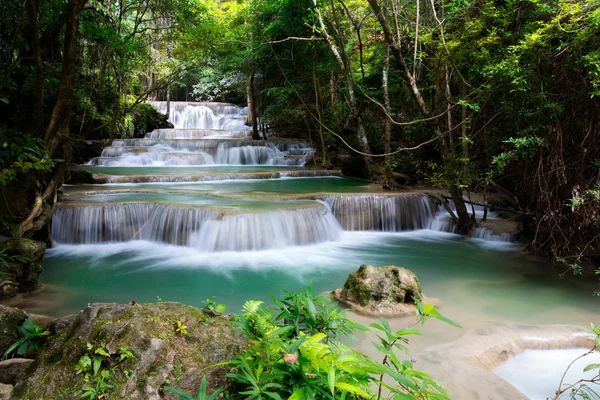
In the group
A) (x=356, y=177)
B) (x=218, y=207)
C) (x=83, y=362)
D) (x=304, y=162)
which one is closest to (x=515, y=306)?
(x=83, y=362)

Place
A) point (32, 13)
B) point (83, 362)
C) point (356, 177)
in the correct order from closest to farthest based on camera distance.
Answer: point (83, 362) < point (32, 13) < point (356, 177)

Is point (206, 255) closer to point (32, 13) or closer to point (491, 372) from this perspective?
point (32, 13)

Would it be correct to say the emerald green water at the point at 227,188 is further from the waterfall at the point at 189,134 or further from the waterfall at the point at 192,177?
the waterfall at the point at 189,134

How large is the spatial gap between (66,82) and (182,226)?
313cm

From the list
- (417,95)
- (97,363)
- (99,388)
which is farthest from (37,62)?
(417,95)

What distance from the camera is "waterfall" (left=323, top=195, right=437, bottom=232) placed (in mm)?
8828

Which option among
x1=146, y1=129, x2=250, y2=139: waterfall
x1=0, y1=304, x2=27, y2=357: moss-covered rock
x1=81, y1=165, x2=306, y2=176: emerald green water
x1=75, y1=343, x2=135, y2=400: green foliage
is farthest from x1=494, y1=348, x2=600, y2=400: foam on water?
x1=146, y1=129, x2=250, y2=139: waterfall

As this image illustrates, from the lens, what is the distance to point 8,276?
444cm

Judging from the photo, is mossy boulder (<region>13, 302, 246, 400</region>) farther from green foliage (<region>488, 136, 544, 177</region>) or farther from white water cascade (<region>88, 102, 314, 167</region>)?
white water cascade (<region>88, 102, 314, 167</region>)

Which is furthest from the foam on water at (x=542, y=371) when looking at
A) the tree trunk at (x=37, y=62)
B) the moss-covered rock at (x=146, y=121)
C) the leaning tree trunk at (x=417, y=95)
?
the moss-covered rock at (x=146, y=121)

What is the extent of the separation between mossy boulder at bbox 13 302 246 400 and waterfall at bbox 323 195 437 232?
22.5 ft

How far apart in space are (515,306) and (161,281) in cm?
497

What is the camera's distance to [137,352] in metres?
1.79

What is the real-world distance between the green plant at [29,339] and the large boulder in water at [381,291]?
3.10 metres
